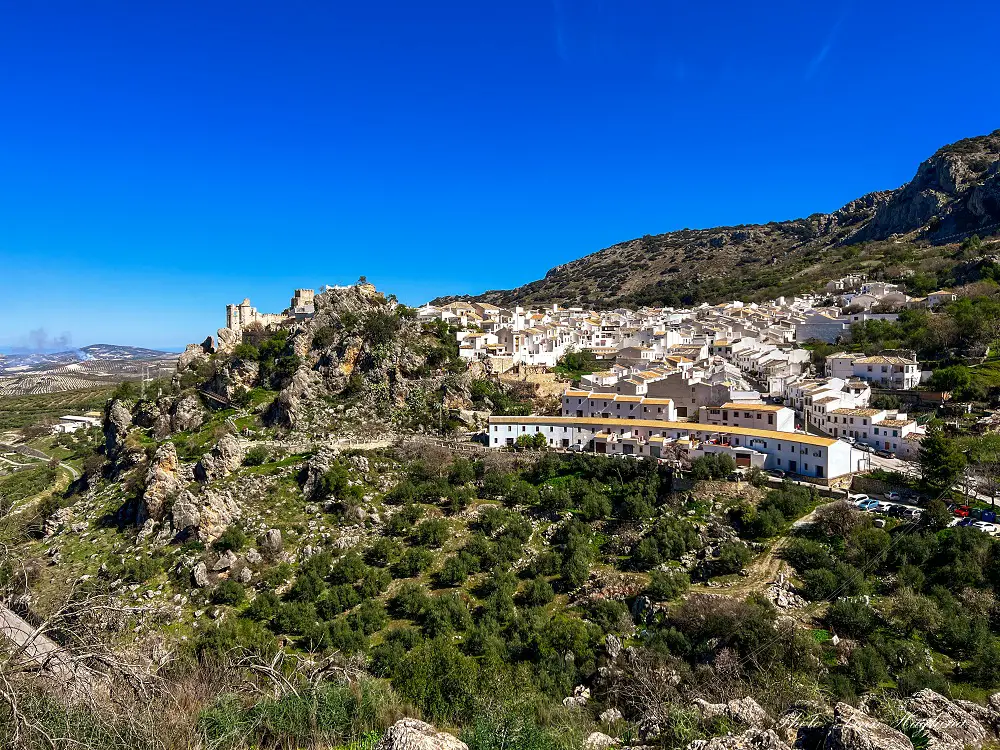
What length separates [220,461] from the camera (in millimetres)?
28953

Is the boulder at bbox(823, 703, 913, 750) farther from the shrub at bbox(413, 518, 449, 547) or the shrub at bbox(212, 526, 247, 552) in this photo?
the shrub at bbox(212, 526, 247, 552)

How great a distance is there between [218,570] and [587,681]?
15728 millimetres

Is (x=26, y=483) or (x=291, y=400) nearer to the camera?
(x=291, y=400)

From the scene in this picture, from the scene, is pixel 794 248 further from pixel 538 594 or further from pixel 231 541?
pixel 231 541

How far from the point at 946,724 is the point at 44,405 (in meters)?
105

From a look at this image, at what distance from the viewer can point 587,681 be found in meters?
16.5

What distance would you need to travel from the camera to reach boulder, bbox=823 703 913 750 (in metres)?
6.01

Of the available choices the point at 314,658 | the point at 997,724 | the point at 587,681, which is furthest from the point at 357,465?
the point at 997,724

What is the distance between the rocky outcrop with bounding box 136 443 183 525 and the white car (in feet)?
109

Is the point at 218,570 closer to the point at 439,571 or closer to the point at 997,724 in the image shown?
the point at 439,571

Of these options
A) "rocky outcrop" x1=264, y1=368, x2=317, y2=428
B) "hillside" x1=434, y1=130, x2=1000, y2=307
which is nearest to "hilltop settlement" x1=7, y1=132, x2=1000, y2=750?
"rocky outcrop" x1=264, y1=368, x2=317, y2=428

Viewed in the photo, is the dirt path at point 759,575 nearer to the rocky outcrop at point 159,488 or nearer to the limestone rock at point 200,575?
the limestone rock at point 200,575

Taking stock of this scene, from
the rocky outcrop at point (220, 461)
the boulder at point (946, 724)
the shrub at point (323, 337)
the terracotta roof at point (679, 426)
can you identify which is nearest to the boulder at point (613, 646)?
the boulder at point (946, 724)

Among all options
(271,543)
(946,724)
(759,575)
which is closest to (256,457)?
(271,543)
